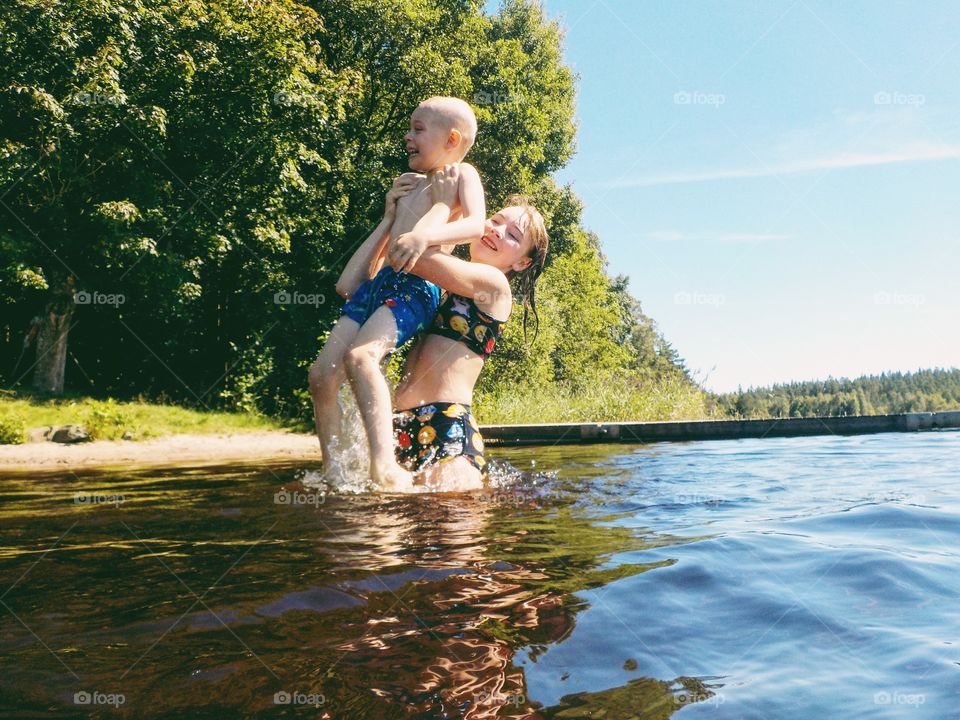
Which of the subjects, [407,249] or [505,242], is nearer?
[407,249]

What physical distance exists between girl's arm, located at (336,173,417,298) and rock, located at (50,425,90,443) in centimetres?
1042

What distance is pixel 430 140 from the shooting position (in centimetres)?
386

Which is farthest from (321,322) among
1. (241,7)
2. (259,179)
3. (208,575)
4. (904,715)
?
(904,715)

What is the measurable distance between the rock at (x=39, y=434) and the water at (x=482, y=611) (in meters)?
9.83

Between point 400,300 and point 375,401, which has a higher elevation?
point 400,300

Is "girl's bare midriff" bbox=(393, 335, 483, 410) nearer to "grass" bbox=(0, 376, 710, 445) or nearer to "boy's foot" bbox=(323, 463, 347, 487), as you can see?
"boy's foot" bbox=(323, 463, 347, 487)

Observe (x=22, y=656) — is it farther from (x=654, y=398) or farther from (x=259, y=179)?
(x=259, y=179)

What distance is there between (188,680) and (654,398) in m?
16.4

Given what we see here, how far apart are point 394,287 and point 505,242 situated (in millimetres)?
698

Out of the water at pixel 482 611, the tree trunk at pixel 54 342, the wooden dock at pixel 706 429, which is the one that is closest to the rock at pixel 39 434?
the tree trunk at pixel 54 342

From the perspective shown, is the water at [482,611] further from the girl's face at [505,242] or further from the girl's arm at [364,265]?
the girl's face at [505,242]

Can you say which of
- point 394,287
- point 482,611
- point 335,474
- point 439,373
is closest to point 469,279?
point 394,287

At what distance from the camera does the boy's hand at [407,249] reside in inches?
138

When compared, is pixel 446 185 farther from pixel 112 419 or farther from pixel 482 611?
pixel 112 419
